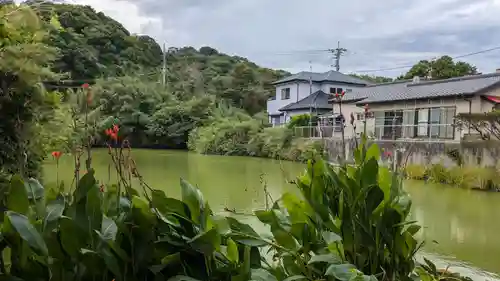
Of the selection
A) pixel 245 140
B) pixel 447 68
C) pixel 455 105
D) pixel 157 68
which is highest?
pixel 157 68

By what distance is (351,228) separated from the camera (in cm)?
105

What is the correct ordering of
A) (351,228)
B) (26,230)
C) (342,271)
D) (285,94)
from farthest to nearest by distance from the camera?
1. (285,94)
2. (351,228)
3. (342,271)
4. (26,230)

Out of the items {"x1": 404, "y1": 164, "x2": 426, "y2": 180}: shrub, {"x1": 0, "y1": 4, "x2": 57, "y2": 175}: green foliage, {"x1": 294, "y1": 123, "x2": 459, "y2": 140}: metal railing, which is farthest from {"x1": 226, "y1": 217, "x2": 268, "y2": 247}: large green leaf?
{"x1": 294, "y1": 123, "x2": 459, "y2": 140}: metal railing

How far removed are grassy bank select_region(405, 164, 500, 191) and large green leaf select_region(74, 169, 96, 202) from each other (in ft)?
28.8

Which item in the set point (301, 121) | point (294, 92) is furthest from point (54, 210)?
point (294, 92)

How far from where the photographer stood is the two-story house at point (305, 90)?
2116 cm

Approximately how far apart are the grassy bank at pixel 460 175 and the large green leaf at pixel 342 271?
852 centimetres

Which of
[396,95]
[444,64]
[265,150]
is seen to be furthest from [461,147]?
[444,64]

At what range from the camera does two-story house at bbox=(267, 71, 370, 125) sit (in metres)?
21.2

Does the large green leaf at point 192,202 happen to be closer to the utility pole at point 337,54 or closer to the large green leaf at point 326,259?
the large green leaf at point 326,259

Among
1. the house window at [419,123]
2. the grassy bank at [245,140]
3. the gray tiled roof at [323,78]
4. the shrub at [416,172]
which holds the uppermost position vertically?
the gray tiled roof at [323,78]

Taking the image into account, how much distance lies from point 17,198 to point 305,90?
2201 cm

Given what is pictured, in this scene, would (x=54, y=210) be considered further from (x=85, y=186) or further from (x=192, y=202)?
(x=192, y=202)

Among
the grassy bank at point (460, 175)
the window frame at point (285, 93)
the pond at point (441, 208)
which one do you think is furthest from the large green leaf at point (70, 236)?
the window frame at point (285, 93)
